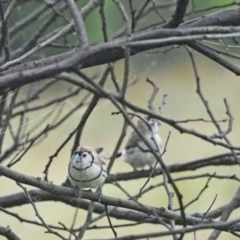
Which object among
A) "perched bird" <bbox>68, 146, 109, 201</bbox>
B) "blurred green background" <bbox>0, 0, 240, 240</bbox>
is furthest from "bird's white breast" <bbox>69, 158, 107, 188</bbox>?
"blurred green background" <bbox>0, 0, 240, 240</bbox>

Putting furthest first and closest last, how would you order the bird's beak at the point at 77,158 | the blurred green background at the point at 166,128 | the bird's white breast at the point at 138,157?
the bird's white breast at the point at 138,157 → the blurred green background at the point at 166,128 → the bird's beak at the point at 77,158

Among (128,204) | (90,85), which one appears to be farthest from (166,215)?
(90,85)

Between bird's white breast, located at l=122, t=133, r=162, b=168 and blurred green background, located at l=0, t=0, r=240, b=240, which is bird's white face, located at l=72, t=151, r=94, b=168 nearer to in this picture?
blurred green background, located at l=0, t=0, r=240, b=240

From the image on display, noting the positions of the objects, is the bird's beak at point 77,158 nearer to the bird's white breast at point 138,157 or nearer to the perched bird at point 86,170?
the perched bird at point 86,170

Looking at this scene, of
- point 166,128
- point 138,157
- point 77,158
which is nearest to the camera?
point 77,158

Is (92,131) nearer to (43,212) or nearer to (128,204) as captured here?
(43,212)

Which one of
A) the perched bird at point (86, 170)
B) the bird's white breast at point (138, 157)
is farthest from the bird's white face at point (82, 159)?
the bird's white breast at point (138, 157)

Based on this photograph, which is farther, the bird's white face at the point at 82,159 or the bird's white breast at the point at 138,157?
the bird's white breast at the point at 138,157

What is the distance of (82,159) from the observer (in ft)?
4.88

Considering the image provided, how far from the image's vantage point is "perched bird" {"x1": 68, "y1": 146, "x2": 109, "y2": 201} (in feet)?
4.83

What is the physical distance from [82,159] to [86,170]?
0.04 m

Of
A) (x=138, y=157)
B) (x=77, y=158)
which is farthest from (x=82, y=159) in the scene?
(x=138, y=157)

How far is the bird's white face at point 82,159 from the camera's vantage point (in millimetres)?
1481

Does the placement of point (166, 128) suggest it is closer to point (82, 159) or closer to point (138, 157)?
point (138, 157)
